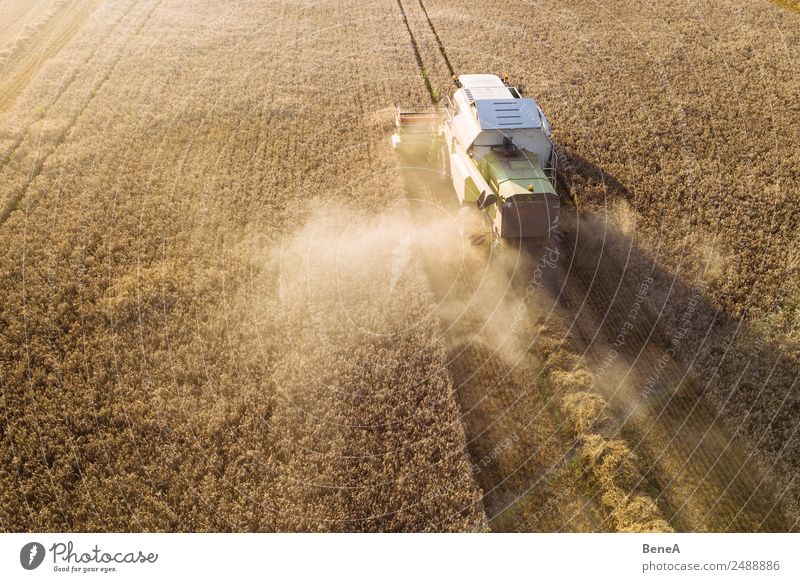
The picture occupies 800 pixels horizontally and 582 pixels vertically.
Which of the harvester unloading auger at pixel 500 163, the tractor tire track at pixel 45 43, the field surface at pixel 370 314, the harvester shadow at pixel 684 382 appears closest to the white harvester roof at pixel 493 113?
the harvester unloading auger at pixel 500 163

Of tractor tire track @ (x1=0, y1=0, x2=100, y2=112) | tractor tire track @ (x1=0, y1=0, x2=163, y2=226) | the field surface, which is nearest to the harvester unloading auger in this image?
the field surface

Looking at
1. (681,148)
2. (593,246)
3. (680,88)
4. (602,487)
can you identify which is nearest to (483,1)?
(680,88)

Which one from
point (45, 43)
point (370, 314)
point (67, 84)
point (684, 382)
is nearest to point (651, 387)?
point (684, 382)

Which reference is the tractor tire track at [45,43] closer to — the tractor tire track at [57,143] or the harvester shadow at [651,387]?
the tractor tire track at [57,143]

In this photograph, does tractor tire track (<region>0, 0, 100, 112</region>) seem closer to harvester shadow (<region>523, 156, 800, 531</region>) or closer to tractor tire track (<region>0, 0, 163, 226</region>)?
tractor tire track (<region>0, 0, 163, 226</region>)

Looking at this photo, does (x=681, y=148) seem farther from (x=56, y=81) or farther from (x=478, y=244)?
(x=56, y=81)

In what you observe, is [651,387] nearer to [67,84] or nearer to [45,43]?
[67,84]
